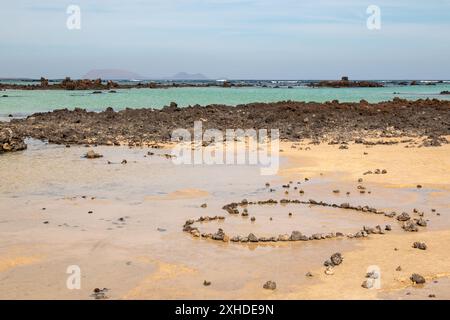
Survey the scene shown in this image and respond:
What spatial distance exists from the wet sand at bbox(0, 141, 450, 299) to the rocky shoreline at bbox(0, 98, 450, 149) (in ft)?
20.1

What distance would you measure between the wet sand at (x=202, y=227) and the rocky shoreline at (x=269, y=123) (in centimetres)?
611

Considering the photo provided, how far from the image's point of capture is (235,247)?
353 inches

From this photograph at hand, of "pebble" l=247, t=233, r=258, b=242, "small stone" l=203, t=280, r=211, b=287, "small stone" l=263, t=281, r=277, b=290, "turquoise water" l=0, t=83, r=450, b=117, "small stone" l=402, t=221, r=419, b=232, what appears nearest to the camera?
"small stone" l=263, t=281, r=277, b=290

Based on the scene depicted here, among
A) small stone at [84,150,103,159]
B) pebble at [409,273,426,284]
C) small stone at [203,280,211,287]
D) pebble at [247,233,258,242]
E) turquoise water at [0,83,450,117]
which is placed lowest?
small stone at [203,280,211,287]

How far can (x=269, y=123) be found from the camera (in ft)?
94.1

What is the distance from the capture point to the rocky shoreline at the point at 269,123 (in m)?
24.0

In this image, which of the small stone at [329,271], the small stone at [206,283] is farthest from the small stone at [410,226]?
the small stone at [206,283]

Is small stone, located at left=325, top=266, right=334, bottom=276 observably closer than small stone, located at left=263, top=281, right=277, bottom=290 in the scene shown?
No

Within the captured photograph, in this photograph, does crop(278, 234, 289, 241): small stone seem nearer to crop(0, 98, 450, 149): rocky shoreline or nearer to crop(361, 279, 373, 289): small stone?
crop(361, 279, 373, 289): small stone

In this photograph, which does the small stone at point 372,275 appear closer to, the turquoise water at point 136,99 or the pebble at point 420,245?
the pebble at point 420,245

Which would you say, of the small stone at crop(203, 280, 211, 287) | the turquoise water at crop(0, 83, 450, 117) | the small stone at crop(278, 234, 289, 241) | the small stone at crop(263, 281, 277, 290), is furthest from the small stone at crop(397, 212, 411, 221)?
the turquoise water at crop(0, 83, 450, 117)

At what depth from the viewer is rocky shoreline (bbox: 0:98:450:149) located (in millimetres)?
23984

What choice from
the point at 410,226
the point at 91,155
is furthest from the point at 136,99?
the point at 410,226

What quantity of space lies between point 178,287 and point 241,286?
820 mm
